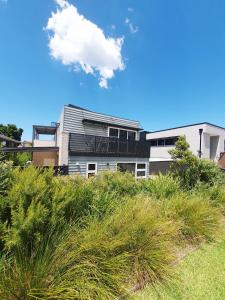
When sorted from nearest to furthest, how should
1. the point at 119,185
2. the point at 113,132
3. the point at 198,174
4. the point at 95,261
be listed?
1. the point at 95,261
2. the point at 119,185
3. the point at 198,174
4. the point at 113,132

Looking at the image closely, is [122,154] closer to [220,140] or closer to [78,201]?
[78,201]

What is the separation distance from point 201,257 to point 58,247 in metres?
3.00

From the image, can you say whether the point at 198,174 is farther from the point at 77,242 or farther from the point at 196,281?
the point at 77,242

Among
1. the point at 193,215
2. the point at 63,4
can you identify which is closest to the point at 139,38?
the point at 63,4

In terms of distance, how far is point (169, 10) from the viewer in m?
10.6

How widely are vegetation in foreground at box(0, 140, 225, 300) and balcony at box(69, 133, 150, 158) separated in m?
10.4

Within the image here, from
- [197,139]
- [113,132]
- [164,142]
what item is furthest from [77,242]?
[164,142]

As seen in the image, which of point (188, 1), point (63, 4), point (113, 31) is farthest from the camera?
point (113, 31)

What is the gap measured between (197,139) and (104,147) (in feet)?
47.6

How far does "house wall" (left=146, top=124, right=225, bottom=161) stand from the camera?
25312 mm

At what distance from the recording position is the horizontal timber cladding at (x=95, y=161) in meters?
14.8

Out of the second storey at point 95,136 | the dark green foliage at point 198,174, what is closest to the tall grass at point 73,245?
the dark green foliage at point 198,174

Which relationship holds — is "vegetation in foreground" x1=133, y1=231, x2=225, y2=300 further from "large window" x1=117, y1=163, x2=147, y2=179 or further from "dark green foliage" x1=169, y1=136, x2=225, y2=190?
"large window" x1=117, y1=163, x2=147, y2=179

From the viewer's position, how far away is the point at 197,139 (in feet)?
83.2
